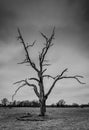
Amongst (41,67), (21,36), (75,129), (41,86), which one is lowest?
(75,129)

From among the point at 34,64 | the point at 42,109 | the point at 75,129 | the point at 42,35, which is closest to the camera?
the point at 75,129

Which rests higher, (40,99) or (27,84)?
(27,84)

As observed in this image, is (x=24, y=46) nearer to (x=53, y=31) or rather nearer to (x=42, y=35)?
(x=42, y=35)

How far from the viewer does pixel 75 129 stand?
30.9 feet

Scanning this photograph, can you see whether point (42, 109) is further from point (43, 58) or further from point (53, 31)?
point (53, 31)

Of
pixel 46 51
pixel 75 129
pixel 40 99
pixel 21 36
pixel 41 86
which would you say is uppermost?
pixel 21 36

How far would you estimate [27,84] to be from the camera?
20.5 m

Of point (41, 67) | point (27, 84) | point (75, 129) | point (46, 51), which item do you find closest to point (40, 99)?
point (27, 84)

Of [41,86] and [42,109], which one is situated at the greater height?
[41,86]

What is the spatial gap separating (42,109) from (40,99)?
42.8 inches

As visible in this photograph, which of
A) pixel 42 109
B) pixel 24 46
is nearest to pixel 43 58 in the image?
pixel 24 46

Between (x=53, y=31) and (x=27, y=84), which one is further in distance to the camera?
(x=53, y=31)

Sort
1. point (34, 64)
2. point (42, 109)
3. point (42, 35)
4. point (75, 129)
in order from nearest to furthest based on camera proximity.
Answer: point (75, 129) < point (42, 109) < point (34, 64) < point (42, 35)

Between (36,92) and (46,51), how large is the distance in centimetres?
530
